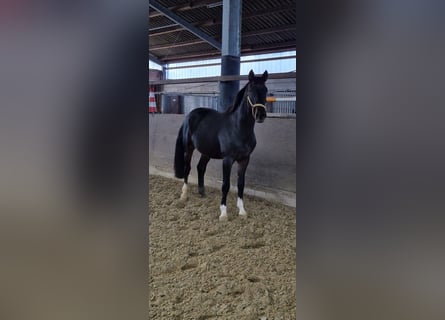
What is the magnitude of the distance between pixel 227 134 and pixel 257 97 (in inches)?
14.5

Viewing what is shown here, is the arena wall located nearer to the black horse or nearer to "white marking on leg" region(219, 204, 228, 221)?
the black horse

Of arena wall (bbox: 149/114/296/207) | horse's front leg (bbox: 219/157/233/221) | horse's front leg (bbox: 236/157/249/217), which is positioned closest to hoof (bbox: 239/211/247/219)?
horse's front leg (bbox: 236/157/249/217)

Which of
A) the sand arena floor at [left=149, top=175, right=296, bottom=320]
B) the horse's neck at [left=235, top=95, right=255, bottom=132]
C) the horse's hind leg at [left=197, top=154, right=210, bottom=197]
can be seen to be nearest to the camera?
the sand arena floor at [left=149, top=175, right=296, bottom=320]

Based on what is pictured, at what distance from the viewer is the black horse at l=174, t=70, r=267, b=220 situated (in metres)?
2.18

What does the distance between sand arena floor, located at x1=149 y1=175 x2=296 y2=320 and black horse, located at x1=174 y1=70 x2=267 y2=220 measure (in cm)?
20

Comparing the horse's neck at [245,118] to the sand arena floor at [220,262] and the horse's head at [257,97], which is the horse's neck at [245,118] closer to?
the horse's head at [257,97]

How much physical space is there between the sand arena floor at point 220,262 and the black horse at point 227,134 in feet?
0.66

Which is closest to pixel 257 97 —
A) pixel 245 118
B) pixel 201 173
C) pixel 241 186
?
pixel 245 118

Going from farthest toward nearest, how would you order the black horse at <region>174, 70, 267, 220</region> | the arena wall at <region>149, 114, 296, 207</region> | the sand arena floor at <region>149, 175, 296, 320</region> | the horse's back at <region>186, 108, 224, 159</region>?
1. the horse's back at <region>186, 108, 224, 159</region>
2. the arena wall at <region>149, 114, 296, 207</region>
3. the black horse at <region>174, 70, 267, 220</region>
4. the sand arena floor at <region>149, 175, 296, 320</region>

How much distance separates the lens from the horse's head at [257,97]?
2.14 meters

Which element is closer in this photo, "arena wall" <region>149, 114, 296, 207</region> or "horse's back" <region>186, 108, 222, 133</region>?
"arena wall" <region>149, 114, 296, 207</region>

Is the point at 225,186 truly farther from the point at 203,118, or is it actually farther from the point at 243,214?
the point at 203,118
